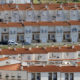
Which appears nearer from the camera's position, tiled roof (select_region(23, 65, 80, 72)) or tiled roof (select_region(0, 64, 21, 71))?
tiled roof (select_region(23, 65, 80, 72))

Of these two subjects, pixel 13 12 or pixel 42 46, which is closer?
pixel 42 46

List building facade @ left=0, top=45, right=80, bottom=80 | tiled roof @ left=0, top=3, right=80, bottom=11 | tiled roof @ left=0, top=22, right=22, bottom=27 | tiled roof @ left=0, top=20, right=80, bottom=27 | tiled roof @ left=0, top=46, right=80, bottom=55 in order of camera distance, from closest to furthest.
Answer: building facade @ left=0, top=45, right=80, bottom=80 < tiled roof @ left=0, top=46, right=80, bottom=55 < tiled roof @ left=0, top=22, right=22, bottom=27 < tiled roof @ left=0, top=20, right=80, bottom=27 < tiled roof @ left=0, top=3, right=80, bottom=11

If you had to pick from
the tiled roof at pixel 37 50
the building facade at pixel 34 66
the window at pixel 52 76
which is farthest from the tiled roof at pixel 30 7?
the window at pixel 52 76

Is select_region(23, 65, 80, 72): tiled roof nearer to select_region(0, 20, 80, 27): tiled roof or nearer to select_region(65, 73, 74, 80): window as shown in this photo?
select_region(65, 73, 74, 80): window

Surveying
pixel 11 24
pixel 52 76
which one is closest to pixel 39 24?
pixel 11 24

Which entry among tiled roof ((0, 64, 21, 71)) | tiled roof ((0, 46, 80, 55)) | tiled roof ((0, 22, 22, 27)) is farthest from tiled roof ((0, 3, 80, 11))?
tiled roof ((0, 64, 21, 71))

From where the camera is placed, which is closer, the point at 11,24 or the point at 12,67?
the point at 12,67

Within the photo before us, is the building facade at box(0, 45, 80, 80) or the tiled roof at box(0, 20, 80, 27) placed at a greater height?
the tiled roof at box(0, 20, 80, 27)

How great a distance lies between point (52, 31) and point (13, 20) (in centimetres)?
730

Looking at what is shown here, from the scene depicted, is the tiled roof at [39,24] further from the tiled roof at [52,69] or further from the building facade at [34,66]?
the tiled roof at [52,69]

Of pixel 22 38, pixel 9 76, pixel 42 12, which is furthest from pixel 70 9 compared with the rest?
Answer: pixel 9 76

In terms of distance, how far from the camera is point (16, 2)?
11050cm

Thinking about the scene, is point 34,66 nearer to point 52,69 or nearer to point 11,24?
point 52,69

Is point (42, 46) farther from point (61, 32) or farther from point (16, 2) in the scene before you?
point (16, 2)
